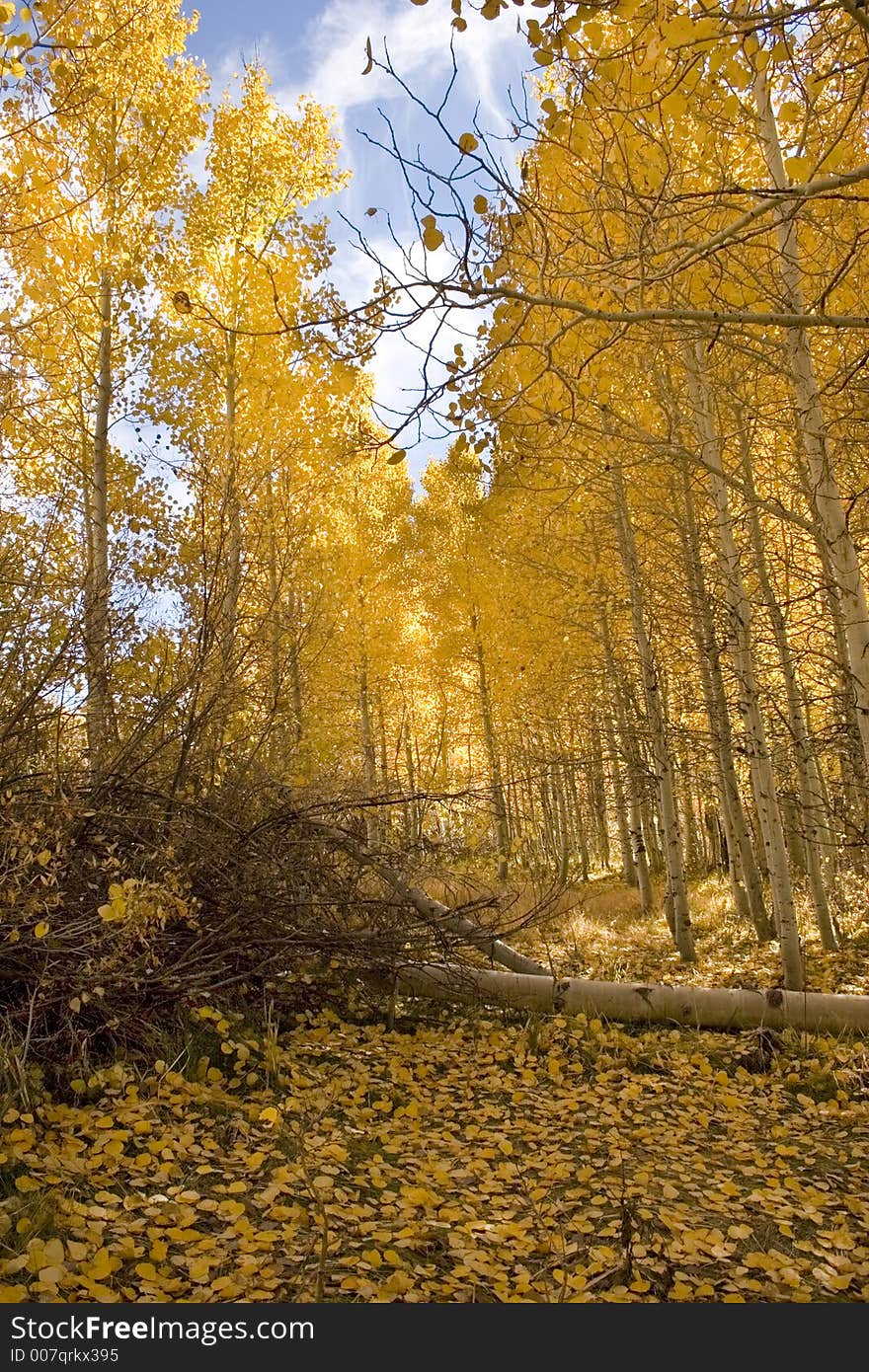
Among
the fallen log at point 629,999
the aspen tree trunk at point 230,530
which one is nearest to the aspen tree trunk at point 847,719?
the fallen log at point 629,999

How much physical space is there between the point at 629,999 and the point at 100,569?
16.9 feet

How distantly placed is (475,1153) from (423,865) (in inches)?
83.7

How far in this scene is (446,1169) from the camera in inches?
140

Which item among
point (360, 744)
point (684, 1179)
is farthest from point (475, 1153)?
point (360, 744)

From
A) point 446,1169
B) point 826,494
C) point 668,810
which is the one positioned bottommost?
point 446,1169

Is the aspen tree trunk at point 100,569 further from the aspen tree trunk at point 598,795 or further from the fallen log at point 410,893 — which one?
the aspen tree trunk at point 598,795

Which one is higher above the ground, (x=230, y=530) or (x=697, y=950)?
(x=230, y=530)

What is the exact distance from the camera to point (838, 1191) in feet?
11.9

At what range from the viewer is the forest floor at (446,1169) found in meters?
2.64

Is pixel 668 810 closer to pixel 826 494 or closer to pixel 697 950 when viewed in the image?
pixel 697 950

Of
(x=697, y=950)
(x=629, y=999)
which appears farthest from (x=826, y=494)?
(x=697, y=950)

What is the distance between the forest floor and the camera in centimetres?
264

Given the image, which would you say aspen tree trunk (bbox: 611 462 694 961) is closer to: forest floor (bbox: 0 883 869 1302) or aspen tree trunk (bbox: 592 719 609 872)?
aspen tree trunk (bbox: 592 719 609 872)

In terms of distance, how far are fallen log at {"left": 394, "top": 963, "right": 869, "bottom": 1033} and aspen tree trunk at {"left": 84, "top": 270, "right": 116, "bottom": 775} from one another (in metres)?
2.51
